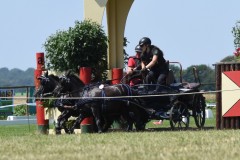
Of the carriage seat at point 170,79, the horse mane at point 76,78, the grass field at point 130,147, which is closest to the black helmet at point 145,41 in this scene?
the carriage seat at point 170,79

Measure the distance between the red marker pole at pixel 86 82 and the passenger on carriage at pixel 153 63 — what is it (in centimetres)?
134

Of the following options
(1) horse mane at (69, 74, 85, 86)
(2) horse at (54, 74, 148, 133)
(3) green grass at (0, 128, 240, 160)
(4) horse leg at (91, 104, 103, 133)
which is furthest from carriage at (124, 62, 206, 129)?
(3) green grass at (0, 128, 240, 160)

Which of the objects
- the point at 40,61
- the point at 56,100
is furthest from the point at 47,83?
the point at 40,61

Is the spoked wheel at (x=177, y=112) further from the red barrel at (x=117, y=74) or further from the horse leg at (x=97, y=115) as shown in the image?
the red barrel at (x=117, y=74)

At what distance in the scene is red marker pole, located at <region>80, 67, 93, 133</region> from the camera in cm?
2014

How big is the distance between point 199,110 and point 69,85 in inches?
117

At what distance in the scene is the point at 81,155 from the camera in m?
12.3

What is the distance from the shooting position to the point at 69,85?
1966 centimetres

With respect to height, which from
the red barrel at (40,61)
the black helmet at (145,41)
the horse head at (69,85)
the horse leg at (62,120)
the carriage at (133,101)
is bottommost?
the horse leg at (62,120)

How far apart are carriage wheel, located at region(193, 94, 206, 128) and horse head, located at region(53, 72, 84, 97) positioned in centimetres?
255

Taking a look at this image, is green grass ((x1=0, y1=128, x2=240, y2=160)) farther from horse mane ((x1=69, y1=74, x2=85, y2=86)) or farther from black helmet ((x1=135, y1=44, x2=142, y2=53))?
black helmet ((x1=135, y1=44, x2=142, y2=53))

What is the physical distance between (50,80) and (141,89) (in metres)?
1.96

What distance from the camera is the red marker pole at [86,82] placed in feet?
66.1

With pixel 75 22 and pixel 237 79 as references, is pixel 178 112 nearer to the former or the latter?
pixel 237 79
